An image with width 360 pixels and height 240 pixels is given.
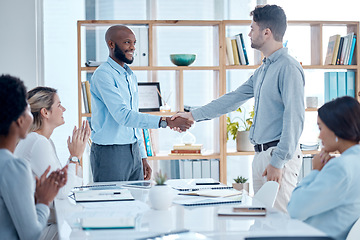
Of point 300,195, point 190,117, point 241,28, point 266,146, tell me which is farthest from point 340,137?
point 241,28

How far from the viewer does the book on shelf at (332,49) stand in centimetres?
470

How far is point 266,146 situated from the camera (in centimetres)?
292

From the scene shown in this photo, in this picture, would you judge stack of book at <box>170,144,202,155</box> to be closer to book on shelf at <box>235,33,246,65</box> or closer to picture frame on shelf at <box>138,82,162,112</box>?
picture frame on shelf at <box>138,82,162,112</box>

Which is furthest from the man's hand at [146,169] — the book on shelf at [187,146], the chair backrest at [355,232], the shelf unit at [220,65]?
the chair backrest at [355,232]

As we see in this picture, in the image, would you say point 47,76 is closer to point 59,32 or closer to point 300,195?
point 59,32

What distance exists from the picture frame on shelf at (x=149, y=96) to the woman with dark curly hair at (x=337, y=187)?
8.73 ft

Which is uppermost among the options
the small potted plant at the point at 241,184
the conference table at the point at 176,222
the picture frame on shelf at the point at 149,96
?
the picture frame on shelf at the point at 149,96

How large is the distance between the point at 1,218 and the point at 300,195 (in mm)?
1127

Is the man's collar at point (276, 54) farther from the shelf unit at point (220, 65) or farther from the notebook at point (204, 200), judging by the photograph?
the shelf unit at point (220, 65)

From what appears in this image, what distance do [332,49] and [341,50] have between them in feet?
0.28

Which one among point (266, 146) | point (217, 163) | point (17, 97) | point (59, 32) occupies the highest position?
point (59, 32)

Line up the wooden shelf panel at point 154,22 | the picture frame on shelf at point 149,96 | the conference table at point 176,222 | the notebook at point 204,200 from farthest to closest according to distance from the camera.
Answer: the picture frame on shelf at point 149,96, the wooden shelf panel at point 154,22, the notebook at point 204,200, the conference table at point 176,222

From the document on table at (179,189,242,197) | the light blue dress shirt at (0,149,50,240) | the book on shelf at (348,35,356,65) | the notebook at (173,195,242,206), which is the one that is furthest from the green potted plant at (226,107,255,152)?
the light blue dress shirt at (0,149,50,240)

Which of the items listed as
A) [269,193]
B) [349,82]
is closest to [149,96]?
[349,82]
